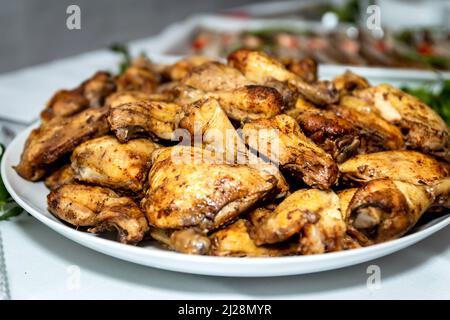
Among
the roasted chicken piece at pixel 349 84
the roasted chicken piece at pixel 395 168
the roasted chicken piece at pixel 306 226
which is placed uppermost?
the roasted chicken piece at pixel 349 84

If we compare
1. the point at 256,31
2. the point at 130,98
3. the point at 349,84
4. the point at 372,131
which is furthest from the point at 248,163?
the point at 256,31

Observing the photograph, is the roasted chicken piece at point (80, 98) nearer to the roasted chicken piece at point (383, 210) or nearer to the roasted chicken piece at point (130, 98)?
the roasted chicken piece at point (130, 98)

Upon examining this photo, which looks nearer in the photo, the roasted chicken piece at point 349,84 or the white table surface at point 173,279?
the white table surface at point 173,279

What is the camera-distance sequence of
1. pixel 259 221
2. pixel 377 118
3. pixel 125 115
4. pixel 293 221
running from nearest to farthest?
pixel 293 221, pixel 259 221, pixel 125 115, pixel 377 118

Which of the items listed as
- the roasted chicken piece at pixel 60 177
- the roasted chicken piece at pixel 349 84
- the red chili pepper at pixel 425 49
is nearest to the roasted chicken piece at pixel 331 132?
the roasted chicken piece at pixel 349 84

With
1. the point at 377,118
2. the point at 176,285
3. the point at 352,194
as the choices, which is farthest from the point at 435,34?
the point at 176,285

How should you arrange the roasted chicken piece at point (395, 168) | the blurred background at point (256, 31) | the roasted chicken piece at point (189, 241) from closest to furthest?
the roasted chicken piece at point (189, 241), the roasted chicken piece at point (395, 168), the blurred background at point (256, 31)
